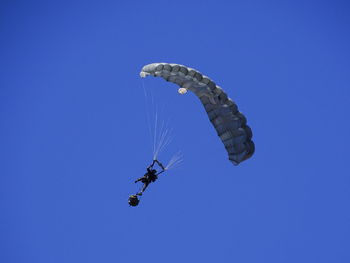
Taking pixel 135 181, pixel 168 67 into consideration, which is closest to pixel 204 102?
pixel 168 67

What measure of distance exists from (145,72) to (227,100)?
338 centimetres

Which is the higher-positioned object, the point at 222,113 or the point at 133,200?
the point at 222,113

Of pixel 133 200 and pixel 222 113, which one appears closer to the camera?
pixel 133 200

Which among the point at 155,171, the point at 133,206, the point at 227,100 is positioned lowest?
the point at 133,206

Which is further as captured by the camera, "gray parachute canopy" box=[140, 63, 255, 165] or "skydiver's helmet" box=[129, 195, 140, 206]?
"skydiver's helmet" box=[129, 195, 140, 206]

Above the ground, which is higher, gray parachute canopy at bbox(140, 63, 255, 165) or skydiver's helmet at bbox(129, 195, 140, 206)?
gray parachute canopy at bbox(140, 63, 255, 165)

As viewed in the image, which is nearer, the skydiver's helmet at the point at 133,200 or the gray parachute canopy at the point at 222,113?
the gray parachute canopy at the point at 222,113

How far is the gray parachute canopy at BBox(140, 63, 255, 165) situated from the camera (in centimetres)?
2069

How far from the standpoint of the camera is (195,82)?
2067 cm

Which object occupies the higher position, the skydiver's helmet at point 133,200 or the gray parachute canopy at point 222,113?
the gray parachute canopy at point 222,113

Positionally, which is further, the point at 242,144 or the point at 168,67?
the point at 242,144

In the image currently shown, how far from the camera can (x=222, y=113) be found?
70.5 ft

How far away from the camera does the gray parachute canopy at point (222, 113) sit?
67.9 feet

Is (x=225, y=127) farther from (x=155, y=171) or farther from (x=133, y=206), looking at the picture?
(x=133, y=206)
